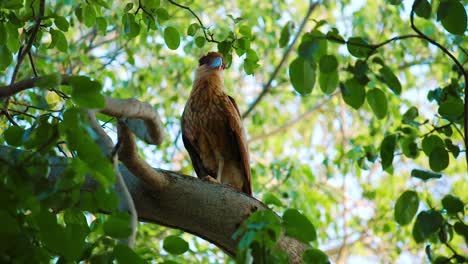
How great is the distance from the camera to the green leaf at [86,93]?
204cm

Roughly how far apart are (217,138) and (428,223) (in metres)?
3.20

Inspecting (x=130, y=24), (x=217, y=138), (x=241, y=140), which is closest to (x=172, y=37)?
(x=130, y=24)

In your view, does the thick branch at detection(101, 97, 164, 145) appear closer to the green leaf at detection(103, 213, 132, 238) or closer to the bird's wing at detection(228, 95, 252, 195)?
the green leaf at detection(103, 213, 132, 238)

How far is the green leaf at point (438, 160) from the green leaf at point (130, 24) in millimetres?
1664

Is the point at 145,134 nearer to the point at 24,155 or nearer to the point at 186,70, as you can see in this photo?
the point at 24,155

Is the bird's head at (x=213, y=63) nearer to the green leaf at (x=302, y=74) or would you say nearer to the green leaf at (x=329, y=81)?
the green leaf at (x=329, y=81)

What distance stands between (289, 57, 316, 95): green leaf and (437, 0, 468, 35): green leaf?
507 millimetres

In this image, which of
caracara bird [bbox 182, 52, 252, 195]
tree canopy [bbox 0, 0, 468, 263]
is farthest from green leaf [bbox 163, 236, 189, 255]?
caracara bird [bbox 182, 52, 252, 195]

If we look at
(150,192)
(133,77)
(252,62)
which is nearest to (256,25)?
(133,77)

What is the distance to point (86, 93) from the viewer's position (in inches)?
→ 80.8

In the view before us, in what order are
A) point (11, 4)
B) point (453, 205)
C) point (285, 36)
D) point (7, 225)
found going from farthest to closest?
point (11, 4) → point (285, 36) → point (453, 205) → point (7, 225)

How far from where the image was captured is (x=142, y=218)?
320 cm

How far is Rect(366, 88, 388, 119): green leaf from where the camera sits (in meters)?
2.38

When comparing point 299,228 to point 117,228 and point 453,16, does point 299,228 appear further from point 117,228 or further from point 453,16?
point 453,16
